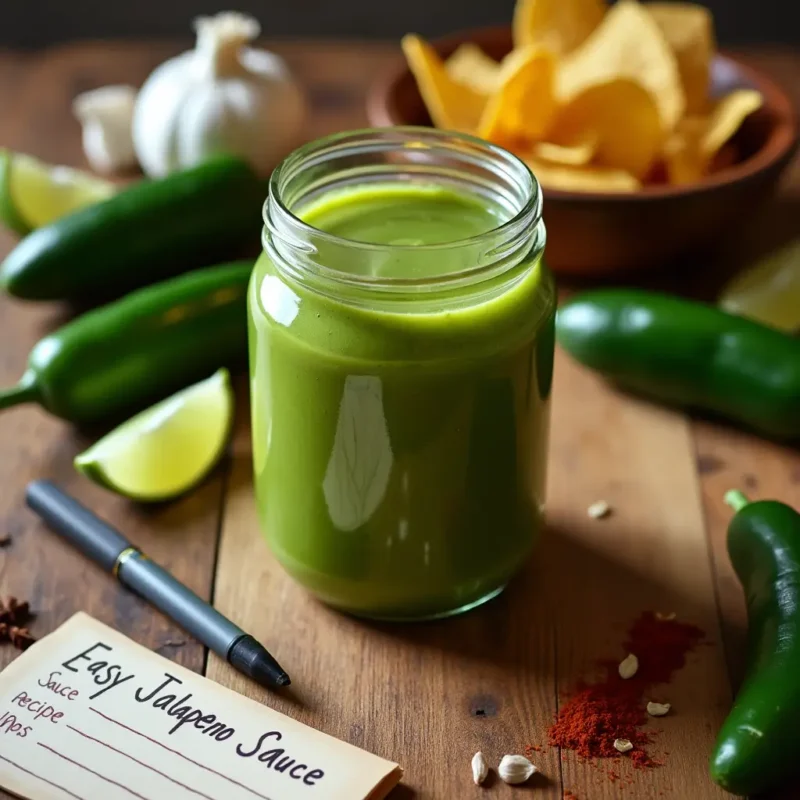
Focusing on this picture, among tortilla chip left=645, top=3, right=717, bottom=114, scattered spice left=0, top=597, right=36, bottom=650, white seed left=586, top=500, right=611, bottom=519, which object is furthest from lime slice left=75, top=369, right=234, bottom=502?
tortilla chip left=645, top=3, right=717, bottom=114

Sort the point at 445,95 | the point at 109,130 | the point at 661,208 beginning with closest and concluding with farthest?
1. the point at 661,208
2. the point at 445,95
3. the point at 109,130

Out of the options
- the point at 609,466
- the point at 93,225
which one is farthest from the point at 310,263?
the point at 93,225

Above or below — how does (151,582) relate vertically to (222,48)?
below

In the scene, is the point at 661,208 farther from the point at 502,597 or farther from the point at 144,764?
the point at 144,764

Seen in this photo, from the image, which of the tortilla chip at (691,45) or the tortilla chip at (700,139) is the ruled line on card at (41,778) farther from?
the tortilla chip at (691,45)

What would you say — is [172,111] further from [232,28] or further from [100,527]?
[100,527]

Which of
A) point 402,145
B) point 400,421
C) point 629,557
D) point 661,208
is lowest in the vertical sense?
point 629,557

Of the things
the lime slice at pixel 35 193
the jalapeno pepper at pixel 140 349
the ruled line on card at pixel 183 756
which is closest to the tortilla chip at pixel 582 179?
the jalapeno pepper at pixel 140 349

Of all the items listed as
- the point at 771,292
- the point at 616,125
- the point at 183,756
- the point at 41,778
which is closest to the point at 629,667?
the point at 183,756
